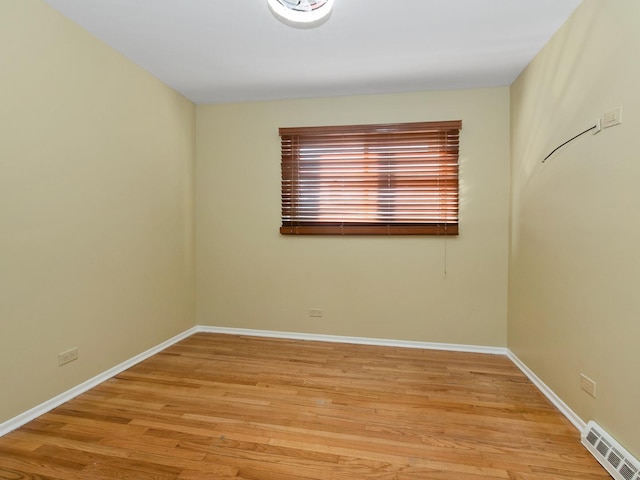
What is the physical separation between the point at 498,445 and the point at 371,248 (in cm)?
195

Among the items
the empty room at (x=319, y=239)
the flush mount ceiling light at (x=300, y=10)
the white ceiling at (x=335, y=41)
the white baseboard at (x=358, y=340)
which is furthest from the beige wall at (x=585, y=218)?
the flush mount ceiling light at (x=300, y=10)

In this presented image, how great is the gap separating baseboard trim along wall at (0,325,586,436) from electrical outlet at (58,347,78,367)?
0.22 m

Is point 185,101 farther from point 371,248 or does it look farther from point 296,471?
point 296,471

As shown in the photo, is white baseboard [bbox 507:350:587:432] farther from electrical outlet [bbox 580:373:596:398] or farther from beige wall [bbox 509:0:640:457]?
electrical outlet [bbox 580:373:596:398]

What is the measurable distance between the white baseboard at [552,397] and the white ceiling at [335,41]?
2.60m

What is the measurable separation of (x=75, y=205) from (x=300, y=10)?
6.71 feet

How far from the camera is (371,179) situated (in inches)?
129

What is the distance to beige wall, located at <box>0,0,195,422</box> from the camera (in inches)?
73.3

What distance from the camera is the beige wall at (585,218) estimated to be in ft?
5.14

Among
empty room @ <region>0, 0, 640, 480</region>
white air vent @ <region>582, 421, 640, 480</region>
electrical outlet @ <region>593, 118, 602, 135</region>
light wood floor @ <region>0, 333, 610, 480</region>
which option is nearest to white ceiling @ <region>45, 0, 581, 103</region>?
empty room @ <region>0, 0, 640, 480</region>

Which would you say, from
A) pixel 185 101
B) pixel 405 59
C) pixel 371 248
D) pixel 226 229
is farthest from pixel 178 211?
pixel 405 59

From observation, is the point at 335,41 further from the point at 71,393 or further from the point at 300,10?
the point at 71,393

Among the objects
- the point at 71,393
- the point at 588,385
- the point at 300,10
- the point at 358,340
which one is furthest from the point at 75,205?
the point at 588,385

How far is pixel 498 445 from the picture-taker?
5.83 ft
